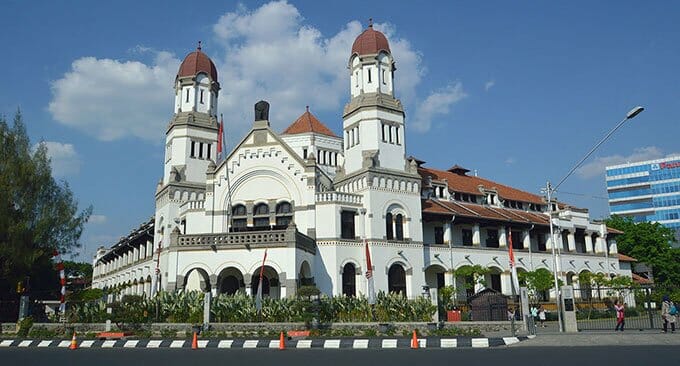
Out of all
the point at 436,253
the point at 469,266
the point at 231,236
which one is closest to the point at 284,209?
the point at 231,236

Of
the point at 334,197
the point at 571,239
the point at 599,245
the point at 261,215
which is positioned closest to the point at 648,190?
the point at 599,245

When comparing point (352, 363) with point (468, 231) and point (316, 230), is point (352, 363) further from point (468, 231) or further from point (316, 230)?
point (468, 231)

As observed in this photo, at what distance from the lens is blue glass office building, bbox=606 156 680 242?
10856 centimetres

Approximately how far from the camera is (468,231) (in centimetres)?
4397

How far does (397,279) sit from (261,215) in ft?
33.1

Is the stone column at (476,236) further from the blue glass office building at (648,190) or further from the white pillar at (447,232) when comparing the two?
the blue glass office building at (648,190)

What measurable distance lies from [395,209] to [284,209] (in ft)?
24.7

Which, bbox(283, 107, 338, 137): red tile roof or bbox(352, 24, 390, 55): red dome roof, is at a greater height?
bbox(352, 24, 390, 55): red dome roof

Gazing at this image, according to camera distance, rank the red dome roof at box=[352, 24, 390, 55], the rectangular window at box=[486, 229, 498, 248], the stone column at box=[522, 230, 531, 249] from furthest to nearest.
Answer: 1. the stone column at box=[522, 230, 531, 249]
2. the rectangular window at box=[486, 229, 498, 248]
3. the red dome roof at box=[352, 24, 390, 55]

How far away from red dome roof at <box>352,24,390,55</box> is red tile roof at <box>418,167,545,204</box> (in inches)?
430

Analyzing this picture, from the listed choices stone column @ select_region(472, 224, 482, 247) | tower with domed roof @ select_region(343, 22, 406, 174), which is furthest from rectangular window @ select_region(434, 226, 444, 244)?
tower with domed roof @ select_region(343, 22, 406, 174)

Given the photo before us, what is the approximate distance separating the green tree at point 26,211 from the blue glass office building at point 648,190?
105659 mm

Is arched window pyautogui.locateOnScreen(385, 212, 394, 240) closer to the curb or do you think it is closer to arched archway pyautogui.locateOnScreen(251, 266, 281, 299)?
arched archway pyautogui.locateOnScreen(251, 266, 281, 299)

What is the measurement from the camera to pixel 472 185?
49.6 meters
